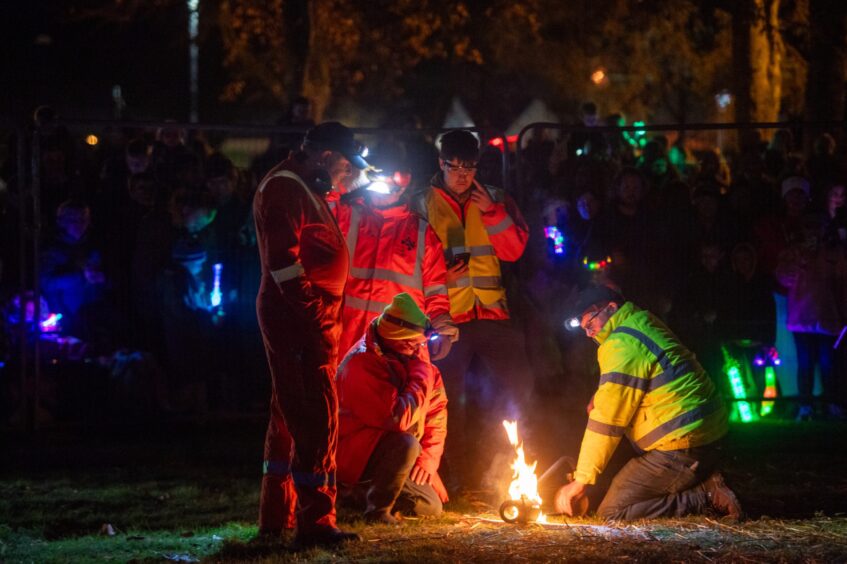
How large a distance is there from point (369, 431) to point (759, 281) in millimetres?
5199

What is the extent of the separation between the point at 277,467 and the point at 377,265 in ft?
5.69

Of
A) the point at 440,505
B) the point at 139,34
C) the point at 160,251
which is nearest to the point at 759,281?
the point at 440,505

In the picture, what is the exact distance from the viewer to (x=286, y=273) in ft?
21.4

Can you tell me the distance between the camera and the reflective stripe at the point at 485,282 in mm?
8742

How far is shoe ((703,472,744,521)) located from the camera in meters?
7.53

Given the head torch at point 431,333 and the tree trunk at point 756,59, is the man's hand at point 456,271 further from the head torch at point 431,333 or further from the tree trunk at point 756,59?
the tree trunk at point 756,59

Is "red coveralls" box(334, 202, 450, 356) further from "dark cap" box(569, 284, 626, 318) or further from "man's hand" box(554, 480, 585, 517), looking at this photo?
"man's hand" box(554, 480, 585, 517)

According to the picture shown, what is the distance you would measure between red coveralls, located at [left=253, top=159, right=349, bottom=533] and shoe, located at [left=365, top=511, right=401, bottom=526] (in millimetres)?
854

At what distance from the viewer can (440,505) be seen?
25.6 ft

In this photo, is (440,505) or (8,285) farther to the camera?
(8,285)

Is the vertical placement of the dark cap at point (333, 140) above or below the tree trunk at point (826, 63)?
below

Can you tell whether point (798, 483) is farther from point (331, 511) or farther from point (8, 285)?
point (8, 285)

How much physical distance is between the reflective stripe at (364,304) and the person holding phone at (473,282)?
0.79 meters

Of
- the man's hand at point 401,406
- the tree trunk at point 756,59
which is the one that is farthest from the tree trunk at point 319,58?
the man's hand at point 401,406
